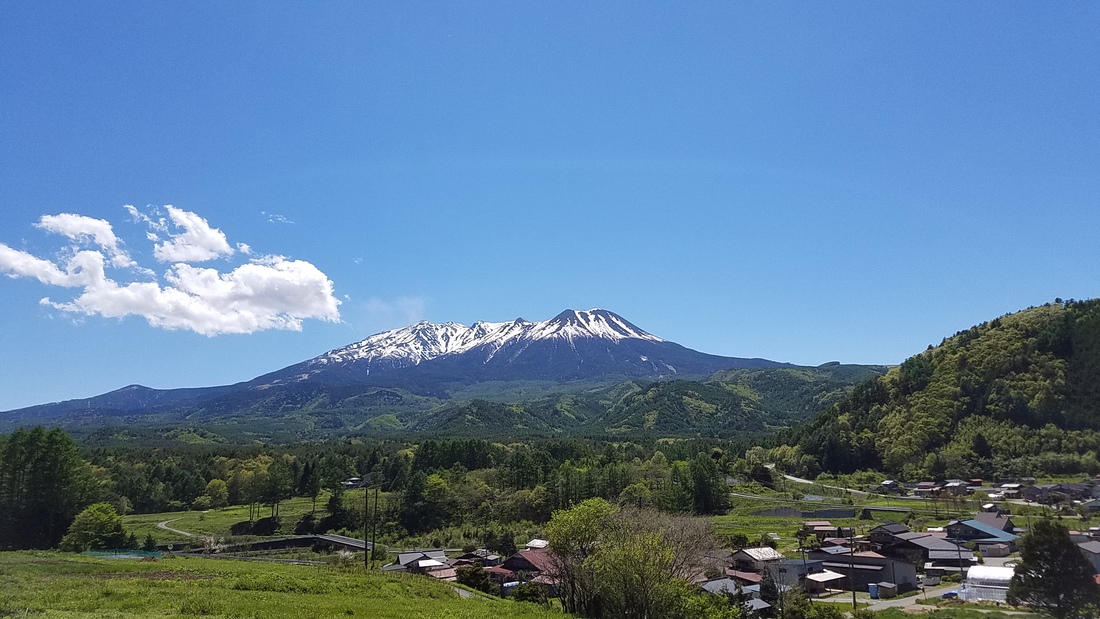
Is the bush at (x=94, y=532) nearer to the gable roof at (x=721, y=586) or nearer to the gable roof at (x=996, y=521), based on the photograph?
the gable roof at (x=721, y=586)

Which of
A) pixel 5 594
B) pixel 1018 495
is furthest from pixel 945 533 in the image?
pixel 5 594

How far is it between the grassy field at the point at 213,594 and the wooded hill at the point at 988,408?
92092 mm

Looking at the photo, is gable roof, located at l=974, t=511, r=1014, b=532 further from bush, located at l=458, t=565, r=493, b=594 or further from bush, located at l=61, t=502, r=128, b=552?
bush, located at l=61, t=502, r=128, b=552

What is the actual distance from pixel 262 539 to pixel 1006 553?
73.1 meters

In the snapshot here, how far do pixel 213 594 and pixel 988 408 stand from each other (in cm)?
11479

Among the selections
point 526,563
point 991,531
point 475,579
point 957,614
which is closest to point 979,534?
point 991,531

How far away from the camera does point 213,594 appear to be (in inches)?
848

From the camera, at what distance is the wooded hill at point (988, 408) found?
288 feet

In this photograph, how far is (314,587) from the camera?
85.5 feet

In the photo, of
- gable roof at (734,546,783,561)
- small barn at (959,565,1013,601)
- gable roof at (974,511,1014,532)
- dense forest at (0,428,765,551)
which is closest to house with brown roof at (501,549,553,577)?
dense forest at (0,428,765,551)

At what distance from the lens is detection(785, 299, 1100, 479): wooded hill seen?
87.9 m

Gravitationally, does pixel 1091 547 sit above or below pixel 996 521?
above

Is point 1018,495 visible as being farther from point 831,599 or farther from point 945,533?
point 831,599

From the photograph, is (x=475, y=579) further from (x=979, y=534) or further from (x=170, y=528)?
(x=170, y=528)
